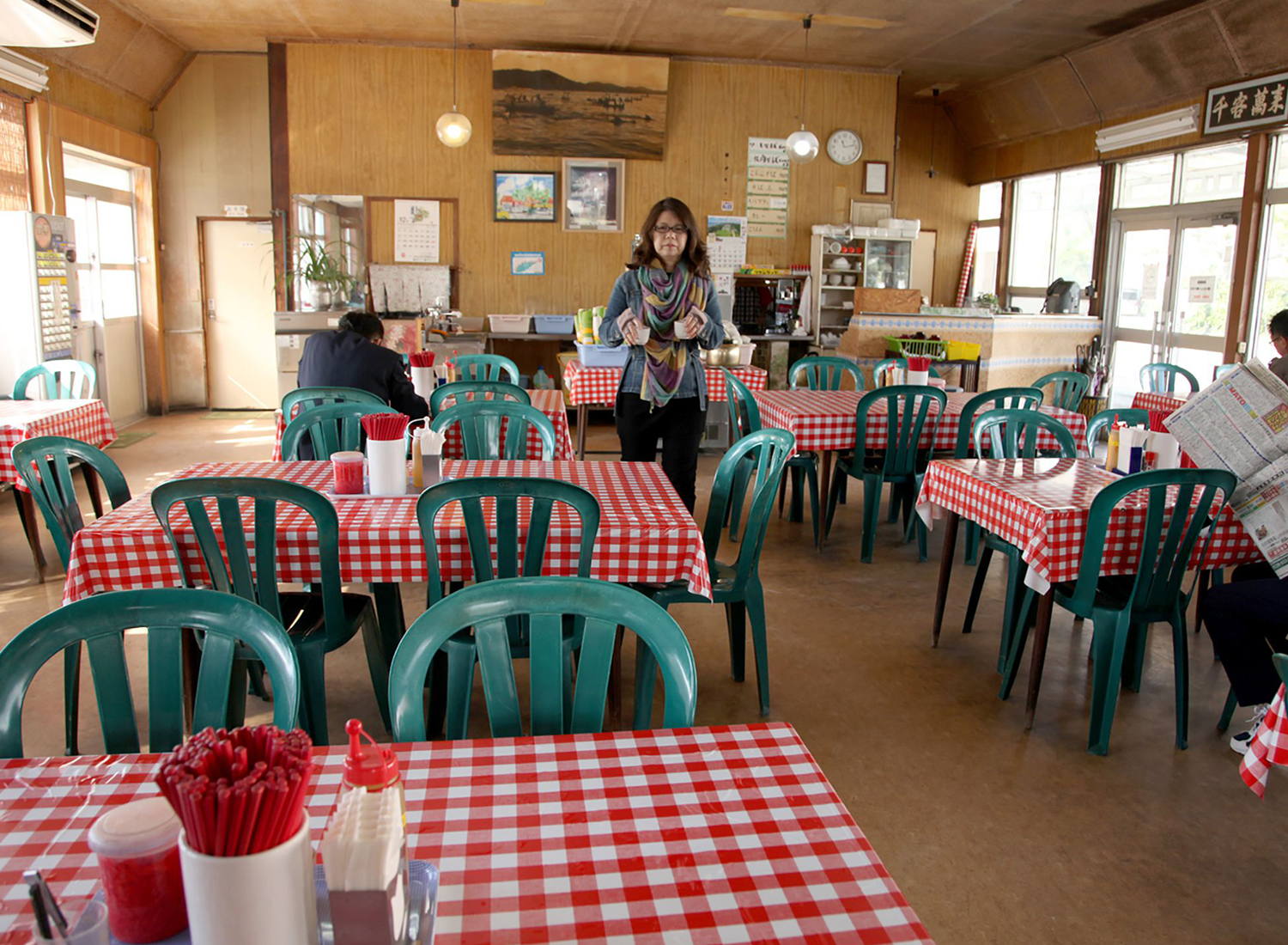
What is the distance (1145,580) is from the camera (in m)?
3.07

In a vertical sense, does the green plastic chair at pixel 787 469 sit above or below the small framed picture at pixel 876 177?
below

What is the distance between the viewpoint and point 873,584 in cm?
482

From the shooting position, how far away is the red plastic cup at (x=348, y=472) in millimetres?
3002

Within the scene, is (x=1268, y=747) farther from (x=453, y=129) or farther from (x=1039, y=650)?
(x=453, y=129)

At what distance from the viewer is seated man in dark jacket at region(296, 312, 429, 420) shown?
4539 mm

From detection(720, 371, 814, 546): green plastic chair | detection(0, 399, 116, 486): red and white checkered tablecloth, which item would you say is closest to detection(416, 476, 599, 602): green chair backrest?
detection(720, 371, 814, 546): green plastic chair

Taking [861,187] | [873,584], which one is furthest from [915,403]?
[861,187]

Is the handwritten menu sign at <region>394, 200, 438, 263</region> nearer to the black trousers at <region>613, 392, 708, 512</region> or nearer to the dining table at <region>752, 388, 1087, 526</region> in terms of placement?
the dining table at <region>752, 388, 1087, 526</region>

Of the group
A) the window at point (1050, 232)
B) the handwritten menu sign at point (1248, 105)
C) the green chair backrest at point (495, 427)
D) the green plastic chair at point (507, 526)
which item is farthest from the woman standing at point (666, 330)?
the window at point (1050, 232)

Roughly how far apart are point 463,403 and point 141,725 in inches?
64.4

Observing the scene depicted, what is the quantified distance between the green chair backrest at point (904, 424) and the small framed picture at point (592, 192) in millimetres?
5557

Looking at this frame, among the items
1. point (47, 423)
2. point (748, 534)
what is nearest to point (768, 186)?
point (47, 423)

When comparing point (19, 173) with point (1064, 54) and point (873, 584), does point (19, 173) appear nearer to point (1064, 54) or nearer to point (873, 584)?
point (873, 584)

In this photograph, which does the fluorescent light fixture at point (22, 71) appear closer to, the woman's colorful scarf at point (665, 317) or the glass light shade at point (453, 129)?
the glass light shade at point (453, 129)
